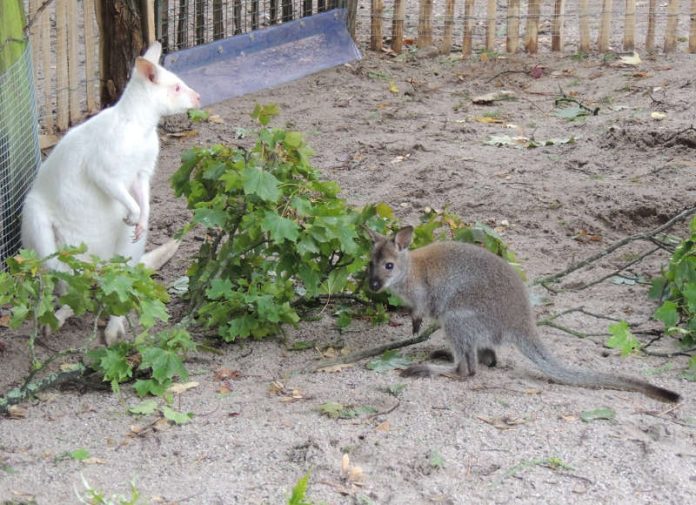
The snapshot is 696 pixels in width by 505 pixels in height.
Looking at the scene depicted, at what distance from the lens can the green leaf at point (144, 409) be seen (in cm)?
455

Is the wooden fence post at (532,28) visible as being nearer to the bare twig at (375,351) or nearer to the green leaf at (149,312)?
the bare twig at (375,351)

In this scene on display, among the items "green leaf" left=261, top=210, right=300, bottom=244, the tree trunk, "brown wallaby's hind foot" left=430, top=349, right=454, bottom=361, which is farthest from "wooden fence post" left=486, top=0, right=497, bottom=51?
"green leaf" left=261, top=210, right=300, bottom=244

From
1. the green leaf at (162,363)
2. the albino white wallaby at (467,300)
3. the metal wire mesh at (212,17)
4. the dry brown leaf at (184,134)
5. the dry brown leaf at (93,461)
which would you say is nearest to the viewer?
the dry brown leaf at (93,461)

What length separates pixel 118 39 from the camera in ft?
27.2

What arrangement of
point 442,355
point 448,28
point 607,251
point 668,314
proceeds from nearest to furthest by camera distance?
point 668,314
point 442,355
point 607,251
point 448,28

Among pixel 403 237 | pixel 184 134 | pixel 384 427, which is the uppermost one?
pixel 403 237

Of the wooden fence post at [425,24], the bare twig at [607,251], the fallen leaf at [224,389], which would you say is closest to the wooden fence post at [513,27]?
the wooden fence post at [425,24]

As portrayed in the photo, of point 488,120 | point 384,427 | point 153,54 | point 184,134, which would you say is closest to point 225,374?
point 384,427

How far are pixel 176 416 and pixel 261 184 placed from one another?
1094 millimetres

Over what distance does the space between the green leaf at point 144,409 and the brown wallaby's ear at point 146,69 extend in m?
1.66

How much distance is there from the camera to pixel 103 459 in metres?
4.15

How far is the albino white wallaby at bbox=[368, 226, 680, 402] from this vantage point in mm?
4828

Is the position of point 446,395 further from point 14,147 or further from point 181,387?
point 14,147

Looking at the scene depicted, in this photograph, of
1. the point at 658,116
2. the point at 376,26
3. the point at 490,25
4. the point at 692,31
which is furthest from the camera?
the point at 376,26
